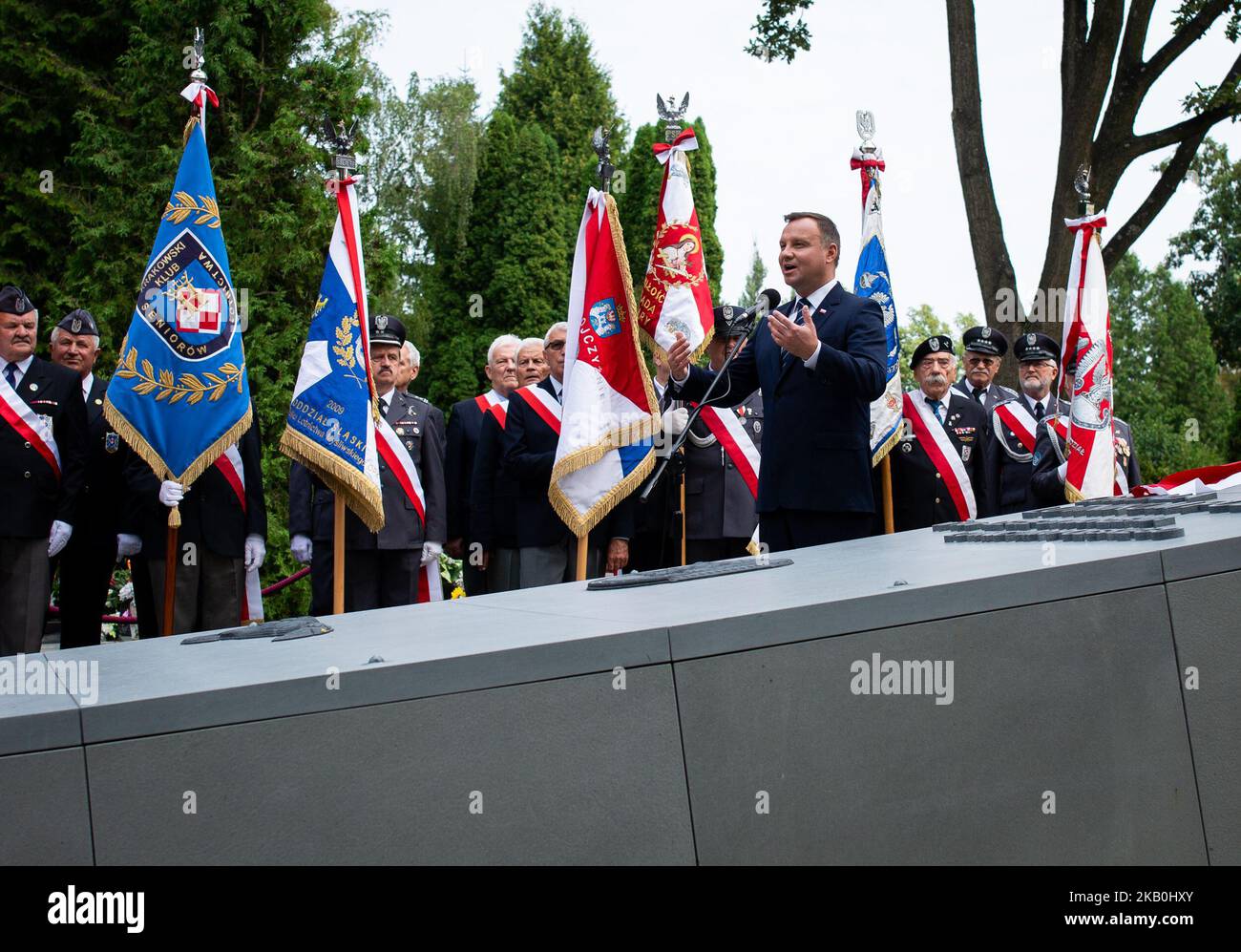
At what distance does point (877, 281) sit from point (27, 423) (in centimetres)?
433

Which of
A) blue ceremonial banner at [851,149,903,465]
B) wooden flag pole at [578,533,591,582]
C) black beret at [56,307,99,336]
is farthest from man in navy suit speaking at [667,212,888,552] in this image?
black beret at [56,307,99,336]

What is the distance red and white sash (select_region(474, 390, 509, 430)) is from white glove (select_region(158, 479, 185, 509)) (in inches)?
69.7

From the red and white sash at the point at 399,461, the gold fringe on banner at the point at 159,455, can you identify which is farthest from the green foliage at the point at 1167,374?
the gold fringe on banner at the point at 159,455

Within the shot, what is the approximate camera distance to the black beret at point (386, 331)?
7.25 m

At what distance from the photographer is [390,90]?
1139 inches

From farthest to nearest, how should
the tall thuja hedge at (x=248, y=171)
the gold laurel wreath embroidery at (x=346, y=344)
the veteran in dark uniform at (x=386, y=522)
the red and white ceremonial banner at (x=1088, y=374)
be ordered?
the tall thuja hedge at (x=248, y=171), the red and white ceremonial banner at (x=1088, y=374), the veteran in dark uniform at (x=386, y=522), the gold laurel wreath embroidery at (x=346, y=344)

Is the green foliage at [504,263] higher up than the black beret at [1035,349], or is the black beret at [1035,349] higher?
the green foliage at [504,263]

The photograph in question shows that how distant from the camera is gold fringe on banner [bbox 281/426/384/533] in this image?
19.7ft

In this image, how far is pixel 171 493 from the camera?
5992 mm

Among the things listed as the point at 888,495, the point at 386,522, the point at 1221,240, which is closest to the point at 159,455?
the point at 386,522

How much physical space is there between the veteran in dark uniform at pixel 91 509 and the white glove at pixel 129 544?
0.07 meters

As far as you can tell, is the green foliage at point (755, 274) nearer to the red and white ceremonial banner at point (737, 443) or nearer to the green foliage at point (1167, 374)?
the green foliage at point (1167, 374)

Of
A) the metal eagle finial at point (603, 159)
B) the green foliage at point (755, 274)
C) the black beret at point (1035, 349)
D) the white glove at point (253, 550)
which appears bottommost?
the white glove at point (253, 550)
